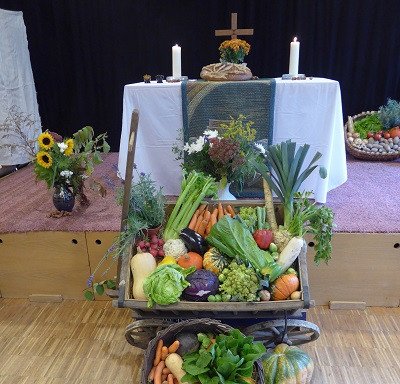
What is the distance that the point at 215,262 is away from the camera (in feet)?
4.39

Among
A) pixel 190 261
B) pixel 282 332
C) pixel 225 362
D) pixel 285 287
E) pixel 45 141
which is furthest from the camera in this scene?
pixel 45 141

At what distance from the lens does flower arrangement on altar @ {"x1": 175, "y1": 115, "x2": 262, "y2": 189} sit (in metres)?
1.80

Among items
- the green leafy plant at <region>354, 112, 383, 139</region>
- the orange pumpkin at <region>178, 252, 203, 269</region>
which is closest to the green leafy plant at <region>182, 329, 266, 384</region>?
the orange pumpkin at <region>178, 252, 203, 269</region>

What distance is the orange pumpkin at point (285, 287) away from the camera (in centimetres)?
125

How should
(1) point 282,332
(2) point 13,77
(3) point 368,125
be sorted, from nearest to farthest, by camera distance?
(1) point 282,332
(3) point 368,125
(2) point 13,77

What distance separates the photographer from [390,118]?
3201 mm

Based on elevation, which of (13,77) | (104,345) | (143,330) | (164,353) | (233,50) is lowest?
(104,345)

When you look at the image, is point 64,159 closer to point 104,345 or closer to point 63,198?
point 63,198

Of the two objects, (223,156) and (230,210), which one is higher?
(223,156)

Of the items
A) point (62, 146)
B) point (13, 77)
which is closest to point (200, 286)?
point (62, 146)

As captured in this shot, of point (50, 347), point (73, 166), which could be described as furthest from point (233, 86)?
point (50, 347)

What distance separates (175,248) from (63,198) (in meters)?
0.98

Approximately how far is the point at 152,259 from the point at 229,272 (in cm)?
29

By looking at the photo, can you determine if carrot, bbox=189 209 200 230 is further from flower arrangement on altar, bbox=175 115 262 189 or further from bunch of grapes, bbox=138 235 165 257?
flower arrangement on altar, bbox=175 115 262 189
